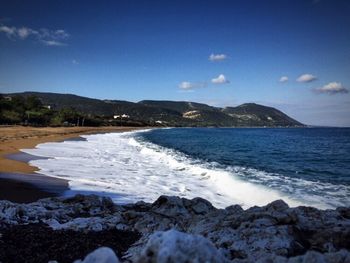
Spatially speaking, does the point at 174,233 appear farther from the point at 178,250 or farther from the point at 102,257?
the point at 102,257

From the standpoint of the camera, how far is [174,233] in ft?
11.6

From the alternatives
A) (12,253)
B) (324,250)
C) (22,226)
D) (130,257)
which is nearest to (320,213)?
(324,250)

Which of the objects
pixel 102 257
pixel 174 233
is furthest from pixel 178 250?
pixel 102 257

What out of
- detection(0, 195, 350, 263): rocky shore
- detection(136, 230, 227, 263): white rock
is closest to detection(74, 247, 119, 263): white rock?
detection(0, 195, 350, 263): rocky shore

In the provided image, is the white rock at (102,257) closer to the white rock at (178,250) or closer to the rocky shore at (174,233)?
the rocky shore at (174,233)

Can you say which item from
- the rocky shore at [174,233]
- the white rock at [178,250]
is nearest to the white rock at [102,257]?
the rocky shore at [174,233]

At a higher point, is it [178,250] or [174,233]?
[174,233]

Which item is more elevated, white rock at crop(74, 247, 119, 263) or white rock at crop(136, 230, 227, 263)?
white rock at crop(136, 230, 227, 263)

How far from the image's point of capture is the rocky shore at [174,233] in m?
3.58

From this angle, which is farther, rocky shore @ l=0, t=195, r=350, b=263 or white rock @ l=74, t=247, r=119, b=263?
rocky shore @ l=0, t=195, r=350, b=263

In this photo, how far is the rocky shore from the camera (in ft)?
11.8

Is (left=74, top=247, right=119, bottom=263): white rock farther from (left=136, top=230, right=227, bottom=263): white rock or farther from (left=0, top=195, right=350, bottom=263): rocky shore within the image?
(left=136, top=230, right=227, bottom=263): white rock

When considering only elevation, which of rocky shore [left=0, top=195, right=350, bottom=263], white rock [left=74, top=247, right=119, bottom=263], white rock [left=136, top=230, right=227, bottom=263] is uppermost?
white rock [left=136, top=230, right=227, bottom=263]

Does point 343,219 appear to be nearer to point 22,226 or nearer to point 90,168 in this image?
point 22,226
